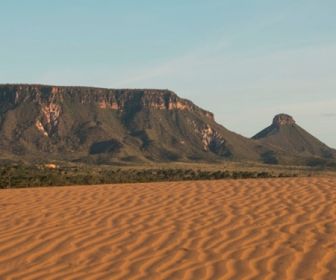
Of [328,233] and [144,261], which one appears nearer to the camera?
[144,261]

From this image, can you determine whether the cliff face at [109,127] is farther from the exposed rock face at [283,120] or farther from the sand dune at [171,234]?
the sand dune at [171,234]

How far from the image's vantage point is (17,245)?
23.8ft

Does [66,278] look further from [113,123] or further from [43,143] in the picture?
[113,123]

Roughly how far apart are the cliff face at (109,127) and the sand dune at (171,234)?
89526 millimetres

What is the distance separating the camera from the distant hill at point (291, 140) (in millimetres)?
139375

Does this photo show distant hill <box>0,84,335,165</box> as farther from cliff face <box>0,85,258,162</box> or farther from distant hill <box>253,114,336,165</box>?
distant hill <box>253,114,336,165</box>

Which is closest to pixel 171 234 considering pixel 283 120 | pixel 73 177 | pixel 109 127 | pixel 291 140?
pixel 73 177

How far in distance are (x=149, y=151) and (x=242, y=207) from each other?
100406 mm

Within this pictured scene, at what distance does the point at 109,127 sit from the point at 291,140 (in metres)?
51.4

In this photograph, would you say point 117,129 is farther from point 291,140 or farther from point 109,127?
point 291,140

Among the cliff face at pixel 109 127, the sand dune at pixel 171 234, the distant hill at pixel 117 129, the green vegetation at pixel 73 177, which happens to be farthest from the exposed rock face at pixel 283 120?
the sand dune at pixel 171 234

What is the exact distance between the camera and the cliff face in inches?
4277

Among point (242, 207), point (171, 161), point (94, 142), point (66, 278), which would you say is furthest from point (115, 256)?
point (94, 142)

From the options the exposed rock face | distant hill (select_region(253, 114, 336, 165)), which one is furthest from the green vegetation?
the exposed rock face
